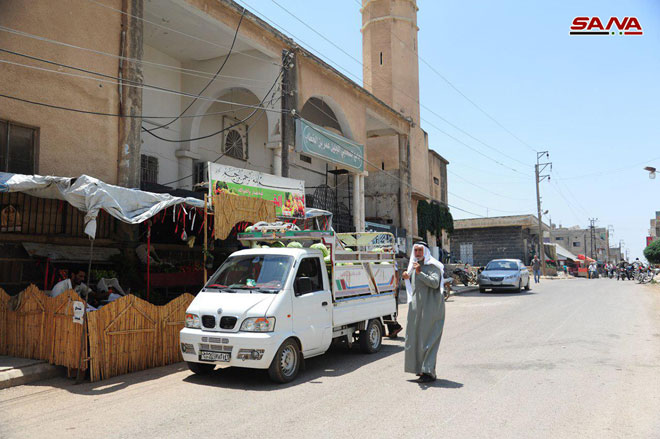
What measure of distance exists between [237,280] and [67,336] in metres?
2.70

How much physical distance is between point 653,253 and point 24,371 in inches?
2372

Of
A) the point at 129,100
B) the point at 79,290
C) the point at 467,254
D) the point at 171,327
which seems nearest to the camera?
the point at 171,327

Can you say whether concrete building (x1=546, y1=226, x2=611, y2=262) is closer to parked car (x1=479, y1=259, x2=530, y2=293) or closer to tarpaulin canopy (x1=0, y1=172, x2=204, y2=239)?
parked car (x1=479, y1=259, x2=530, y2=293)

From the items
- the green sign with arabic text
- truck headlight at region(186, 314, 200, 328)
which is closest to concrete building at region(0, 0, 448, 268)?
the green sign with arabic text

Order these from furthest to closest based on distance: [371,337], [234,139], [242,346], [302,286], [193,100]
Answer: [234,139], [193,100], [371,337], [302,286], [242,346]

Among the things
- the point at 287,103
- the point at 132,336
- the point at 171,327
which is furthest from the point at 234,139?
the point at 132,336

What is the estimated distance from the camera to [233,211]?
35.9 feet

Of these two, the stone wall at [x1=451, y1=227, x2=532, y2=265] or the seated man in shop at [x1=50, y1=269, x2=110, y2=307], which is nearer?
the seated man in shop at [x1=50, y1=269, x2=110, y2=307]

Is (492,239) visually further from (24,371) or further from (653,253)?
(24,371)

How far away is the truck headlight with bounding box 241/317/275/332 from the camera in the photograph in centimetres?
635

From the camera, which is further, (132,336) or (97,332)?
(132,336)

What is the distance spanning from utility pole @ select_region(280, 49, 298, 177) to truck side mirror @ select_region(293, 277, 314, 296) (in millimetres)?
10510

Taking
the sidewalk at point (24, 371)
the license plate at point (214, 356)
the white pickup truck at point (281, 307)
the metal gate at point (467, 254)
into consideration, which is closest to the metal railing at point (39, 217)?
the sidewalk at point (24, 371)

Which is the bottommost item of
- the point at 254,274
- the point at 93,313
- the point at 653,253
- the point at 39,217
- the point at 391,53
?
the point at 93,313
